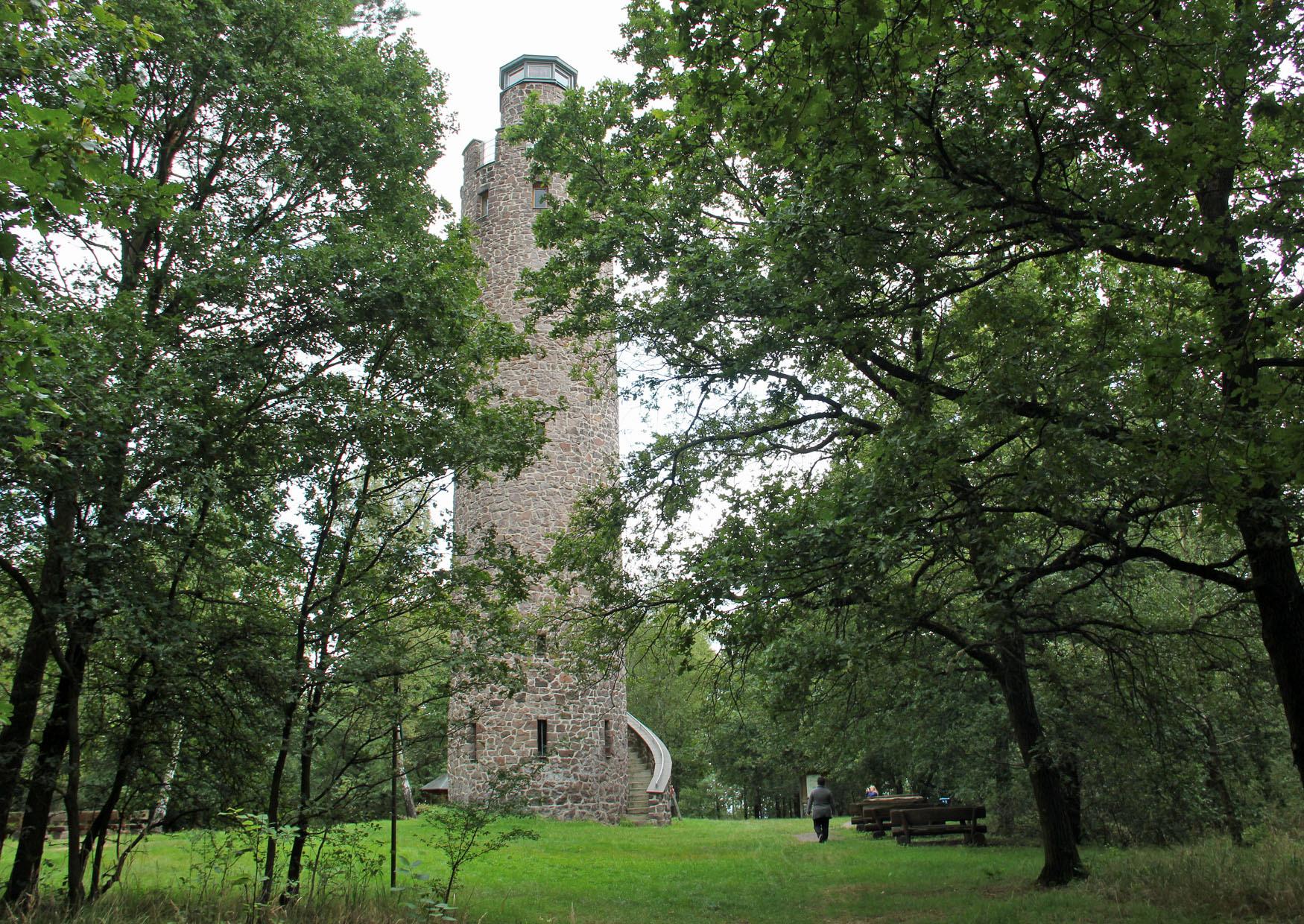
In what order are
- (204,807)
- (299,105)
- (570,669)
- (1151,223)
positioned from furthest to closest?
(570,669) < (299,105) < (204,807) < (1151,223)

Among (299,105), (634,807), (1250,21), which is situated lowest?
(634,807)

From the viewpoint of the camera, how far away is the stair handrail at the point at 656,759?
19359mm

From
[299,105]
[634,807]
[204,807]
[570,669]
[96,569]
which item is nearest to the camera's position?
[96,569]

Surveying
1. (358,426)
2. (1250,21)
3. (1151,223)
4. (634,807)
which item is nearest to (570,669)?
(358,426)

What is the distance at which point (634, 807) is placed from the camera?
63.6ft

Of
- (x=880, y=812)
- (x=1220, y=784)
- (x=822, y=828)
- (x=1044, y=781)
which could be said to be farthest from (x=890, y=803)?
(x=1044, y=781)

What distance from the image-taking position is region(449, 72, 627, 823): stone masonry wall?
17.4 m

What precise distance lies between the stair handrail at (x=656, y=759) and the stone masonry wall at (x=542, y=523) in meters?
0.91

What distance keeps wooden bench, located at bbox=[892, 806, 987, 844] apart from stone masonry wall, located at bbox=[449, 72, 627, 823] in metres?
5.98

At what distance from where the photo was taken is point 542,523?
18.5 m

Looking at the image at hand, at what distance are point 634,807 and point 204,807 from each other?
13.7 metres

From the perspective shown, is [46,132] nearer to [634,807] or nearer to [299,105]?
[299,105]

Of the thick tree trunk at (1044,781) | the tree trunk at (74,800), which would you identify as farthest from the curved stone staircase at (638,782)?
the tree trunk at (74,800)

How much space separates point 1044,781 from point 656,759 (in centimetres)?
1176
